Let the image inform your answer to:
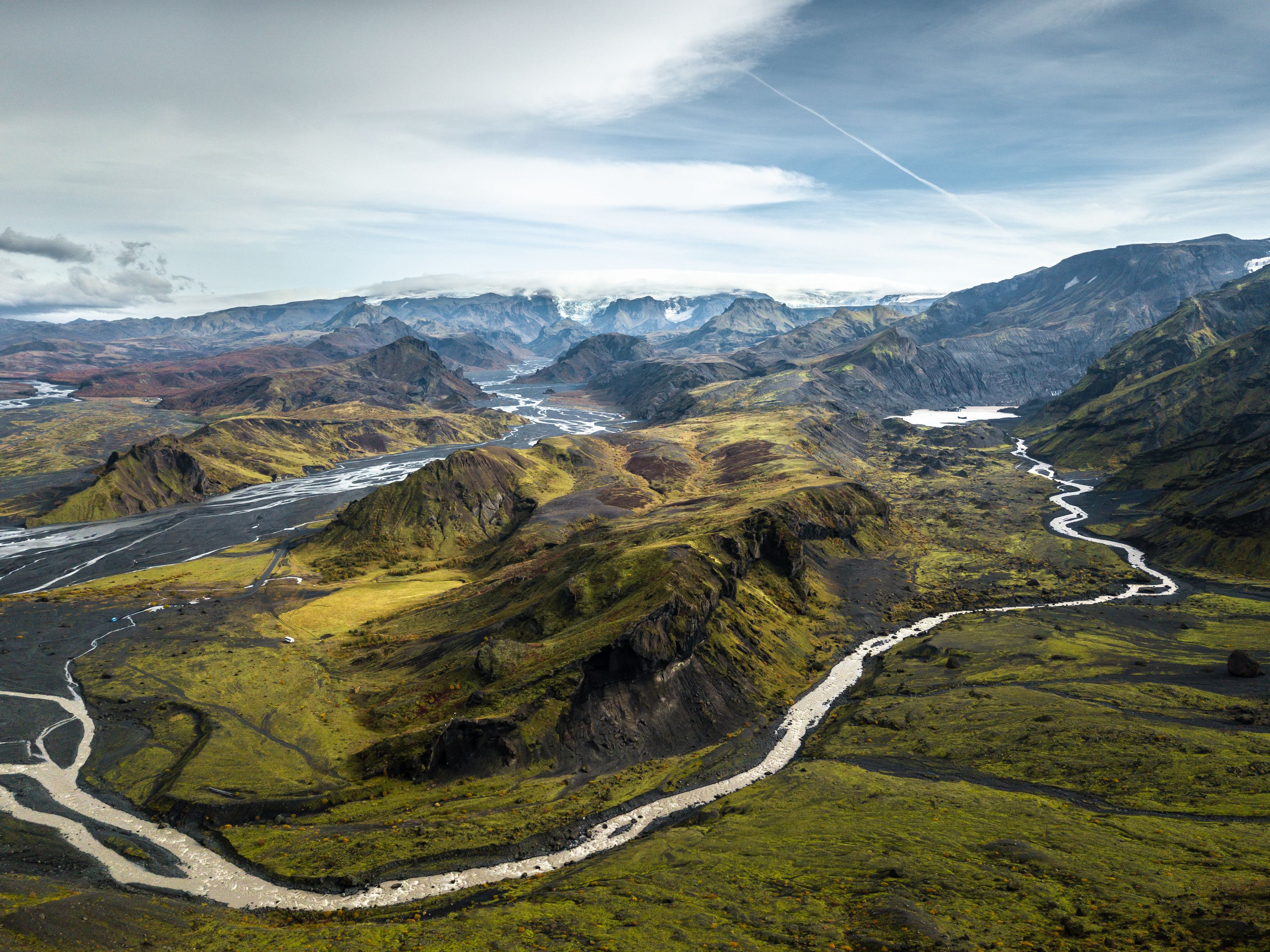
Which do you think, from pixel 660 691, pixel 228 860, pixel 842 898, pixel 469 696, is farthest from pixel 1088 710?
pixel 228 860

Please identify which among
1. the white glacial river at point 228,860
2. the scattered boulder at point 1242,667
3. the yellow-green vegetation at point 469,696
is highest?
the scattered boulder at point 1242,667

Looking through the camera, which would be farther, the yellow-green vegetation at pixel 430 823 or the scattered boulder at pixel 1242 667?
the scattered boulder at pixel 1242 667

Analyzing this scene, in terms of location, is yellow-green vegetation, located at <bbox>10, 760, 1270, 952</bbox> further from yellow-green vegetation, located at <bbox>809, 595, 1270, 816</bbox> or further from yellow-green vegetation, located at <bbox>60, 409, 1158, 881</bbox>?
yellow-green vegetation, located at <bbox>60, 409, 1158, 881</bbox>

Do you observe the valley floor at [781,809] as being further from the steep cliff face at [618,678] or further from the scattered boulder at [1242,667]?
the steep cliff face at [618,678]

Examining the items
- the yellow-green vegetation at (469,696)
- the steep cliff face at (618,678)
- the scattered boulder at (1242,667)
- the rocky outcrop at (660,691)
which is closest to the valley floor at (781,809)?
the yellow-green vegetation at (469,696)

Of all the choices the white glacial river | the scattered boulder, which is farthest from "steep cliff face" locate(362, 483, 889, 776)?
the scattered boulder

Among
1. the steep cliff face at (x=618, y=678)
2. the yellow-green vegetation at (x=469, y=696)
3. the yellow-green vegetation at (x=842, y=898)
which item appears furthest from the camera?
the steep cliff face at (x=618, y=678)

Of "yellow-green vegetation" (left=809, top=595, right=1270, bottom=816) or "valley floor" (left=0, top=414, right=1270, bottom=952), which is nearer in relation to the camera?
"valley floor" (left=0, top=414, right=1270, bottom=952)
